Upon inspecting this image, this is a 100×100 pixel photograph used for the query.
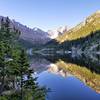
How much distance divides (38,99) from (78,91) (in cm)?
3500

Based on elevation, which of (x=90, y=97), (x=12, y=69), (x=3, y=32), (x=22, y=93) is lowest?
(x=90, y=97)

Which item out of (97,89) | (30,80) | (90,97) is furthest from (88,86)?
(30,80)

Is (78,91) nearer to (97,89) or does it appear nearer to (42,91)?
(97,89)

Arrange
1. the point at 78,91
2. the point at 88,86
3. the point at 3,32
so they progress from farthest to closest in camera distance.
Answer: the point at 3,32 → the point at 88,86 → the point at 78,91

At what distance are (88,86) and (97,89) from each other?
7423mm

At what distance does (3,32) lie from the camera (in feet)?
351

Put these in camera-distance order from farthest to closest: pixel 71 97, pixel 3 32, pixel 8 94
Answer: pixel 3 32
pixel 71 97
pixel 8 94

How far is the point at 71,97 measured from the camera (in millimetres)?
75312

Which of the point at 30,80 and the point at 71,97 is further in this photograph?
the point at 71,97

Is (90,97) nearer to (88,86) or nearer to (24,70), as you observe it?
(88,86)

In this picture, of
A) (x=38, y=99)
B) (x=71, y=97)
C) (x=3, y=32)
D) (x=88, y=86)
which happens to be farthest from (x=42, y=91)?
(x=3, y=32)

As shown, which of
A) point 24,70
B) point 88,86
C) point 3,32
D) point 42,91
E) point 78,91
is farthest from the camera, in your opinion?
point 3,32

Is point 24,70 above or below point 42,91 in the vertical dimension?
above

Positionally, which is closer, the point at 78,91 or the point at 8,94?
the point at 8,94
